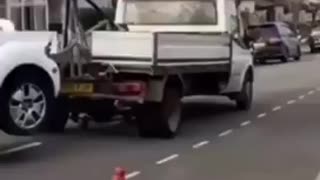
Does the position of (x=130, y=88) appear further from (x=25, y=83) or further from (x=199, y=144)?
(x=25, y=83)

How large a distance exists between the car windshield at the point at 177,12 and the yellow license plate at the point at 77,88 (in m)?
3.66

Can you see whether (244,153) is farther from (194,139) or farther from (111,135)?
(111,135)

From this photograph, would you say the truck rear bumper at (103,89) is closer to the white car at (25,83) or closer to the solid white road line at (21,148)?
the solid white road line at (21,148)

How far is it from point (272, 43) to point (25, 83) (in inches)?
1043

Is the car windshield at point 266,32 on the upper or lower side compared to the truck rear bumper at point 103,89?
lower

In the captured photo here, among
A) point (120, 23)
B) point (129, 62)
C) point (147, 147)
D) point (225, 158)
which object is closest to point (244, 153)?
point (225, 158)

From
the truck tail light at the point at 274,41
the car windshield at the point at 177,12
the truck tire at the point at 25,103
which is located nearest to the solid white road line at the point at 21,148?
the truck tire at the point at 25,103

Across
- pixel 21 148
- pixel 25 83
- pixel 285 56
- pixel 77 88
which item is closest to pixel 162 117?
pixel 77 88

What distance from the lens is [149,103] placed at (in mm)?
13328

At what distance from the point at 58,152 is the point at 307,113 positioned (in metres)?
6.51

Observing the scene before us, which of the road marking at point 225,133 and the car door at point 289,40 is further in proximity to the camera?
the car door at point 289,40

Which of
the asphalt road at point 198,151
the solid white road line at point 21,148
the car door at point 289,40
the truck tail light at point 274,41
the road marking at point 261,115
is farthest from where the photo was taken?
the car door at point 289,40

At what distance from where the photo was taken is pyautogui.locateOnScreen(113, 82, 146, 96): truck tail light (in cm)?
1295

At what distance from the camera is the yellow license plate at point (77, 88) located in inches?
516
